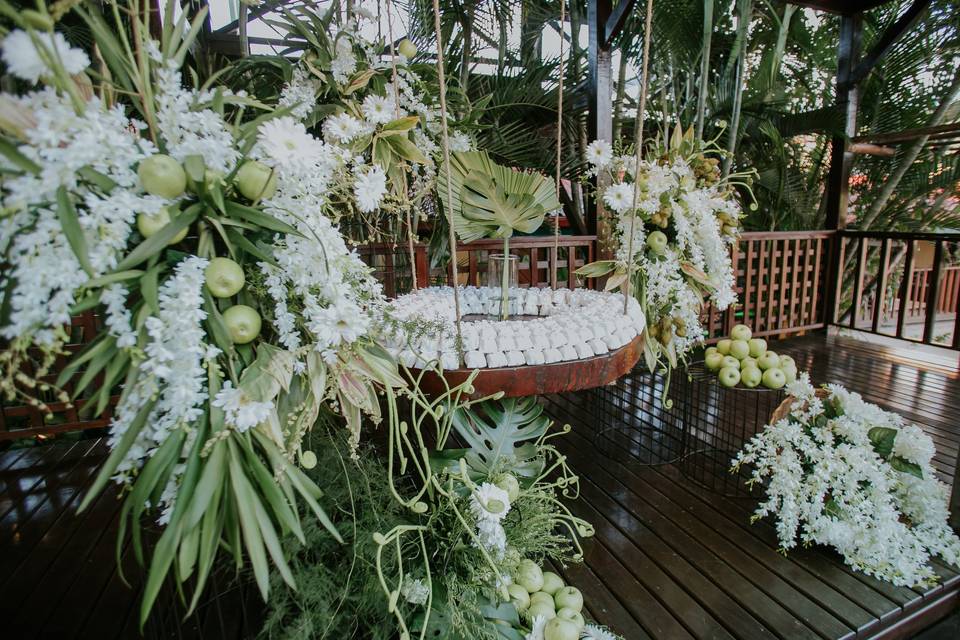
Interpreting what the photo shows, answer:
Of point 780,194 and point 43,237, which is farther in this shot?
point 780,194

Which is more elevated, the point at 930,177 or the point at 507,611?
the point at 930,177

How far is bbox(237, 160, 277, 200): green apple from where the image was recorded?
28.1 inches

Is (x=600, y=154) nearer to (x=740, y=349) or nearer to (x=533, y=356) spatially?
(x=740, y=349)

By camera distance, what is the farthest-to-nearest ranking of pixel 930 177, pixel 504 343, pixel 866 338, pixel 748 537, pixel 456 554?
pixel 930 177 → pixel 866 338 → pixel 748 537 → pixel 504 343 → pixel 456 554

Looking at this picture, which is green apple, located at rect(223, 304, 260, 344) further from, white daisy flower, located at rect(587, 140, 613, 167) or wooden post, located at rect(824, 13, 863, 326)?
wooden post, located at rect(824, 13, 863, 326)

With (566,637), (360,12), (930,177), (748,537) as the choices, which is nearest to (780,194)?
(930,177)

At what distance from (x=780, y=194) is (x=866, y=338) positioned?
4.55 feet

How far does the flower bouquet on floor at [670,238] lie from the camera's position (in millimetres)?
1942

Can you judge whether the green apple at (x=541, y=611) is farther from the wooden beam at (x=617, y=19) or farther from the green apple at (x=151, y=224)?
the wooden beam at (x=617, y=19)

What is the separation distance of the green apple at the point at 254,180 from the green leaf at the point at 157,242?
0.26 ft

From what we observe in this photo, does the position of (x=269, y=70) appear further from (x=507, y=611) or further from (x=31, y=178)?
(x=507, y=611)

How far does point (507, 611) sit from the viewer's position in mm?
1127

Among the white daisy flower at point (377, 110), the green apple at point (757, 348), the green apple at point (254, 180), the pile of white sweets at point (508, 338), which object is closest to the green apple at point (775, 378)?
the green apple at point (757, 348)

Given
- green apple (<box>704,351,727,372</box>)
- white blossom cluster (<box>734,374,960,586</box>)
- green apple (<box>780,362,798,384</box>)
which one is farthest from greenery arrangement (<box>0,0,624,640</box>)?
green apple (<box>780,362,798,384</box>)
